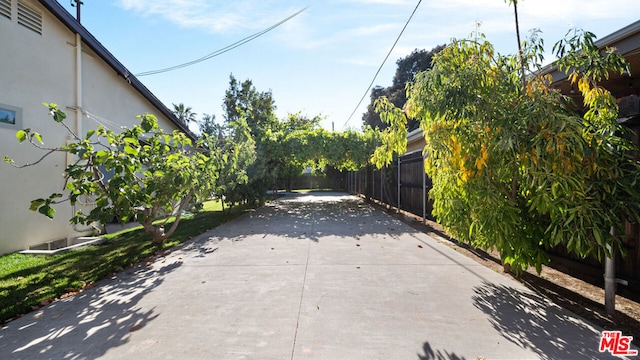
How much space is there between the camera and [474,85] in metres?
3.36

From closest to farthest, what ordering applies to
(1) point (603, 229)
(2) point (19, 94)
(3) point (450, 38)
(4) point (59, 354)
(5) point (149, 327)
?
1. (4) point (59, 354)
2. (1) point (603, 229)
3. (5) point (149, 327)
4. (3) point (450, 38)
5. (2) point (19, 94)

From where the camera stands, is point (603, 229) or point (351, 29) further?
point (351, 29)

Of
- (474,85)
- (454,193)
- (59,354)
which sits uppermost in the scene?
(474,85)

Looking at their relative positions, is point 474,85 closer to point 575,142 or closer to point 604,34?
point 575,142

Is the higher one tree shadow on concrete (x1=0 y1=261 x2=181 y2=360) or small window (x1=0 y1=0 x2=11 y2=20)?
small window (x1=0 y1=0 x2=11 y2=20)

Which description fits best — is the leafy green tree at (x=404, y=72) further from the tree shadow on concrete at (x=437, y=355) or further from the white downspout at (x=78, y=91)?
the tree shadow on concrete at (x=437, y=355)

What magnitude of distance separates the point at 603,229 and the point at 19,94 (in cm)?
921

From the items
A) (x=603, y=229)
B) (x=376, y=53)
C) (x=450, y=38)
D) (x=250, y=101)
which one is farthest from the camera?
(x=250, y=101)

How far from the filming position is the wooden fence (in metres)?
3.26

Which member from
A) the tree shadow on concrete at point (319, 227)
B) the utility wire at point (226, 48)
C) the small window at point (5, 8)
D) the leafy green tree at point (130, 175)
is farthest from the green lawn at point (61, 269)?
the utility wire at point (226, 48)

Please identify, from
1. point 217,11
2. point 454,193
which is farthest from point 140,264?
point 217,11

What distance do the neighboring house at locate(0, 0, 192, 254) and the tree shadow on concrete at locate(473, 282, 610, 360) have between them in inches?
319

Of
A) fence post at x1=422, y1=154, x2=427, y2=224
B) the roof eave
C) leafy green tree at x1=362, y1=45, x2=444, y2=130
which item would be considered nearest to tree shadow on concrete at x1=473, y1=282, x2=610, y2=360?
fence post at x1=422, y1=154, x2=427, y2=224

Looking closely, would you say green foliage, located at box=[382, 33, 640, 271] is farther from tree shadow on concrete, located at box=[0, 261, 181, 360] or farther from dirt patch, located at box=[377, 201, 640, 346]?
tree shadow on concrete, located at box=[0, 261, 181, 360]
